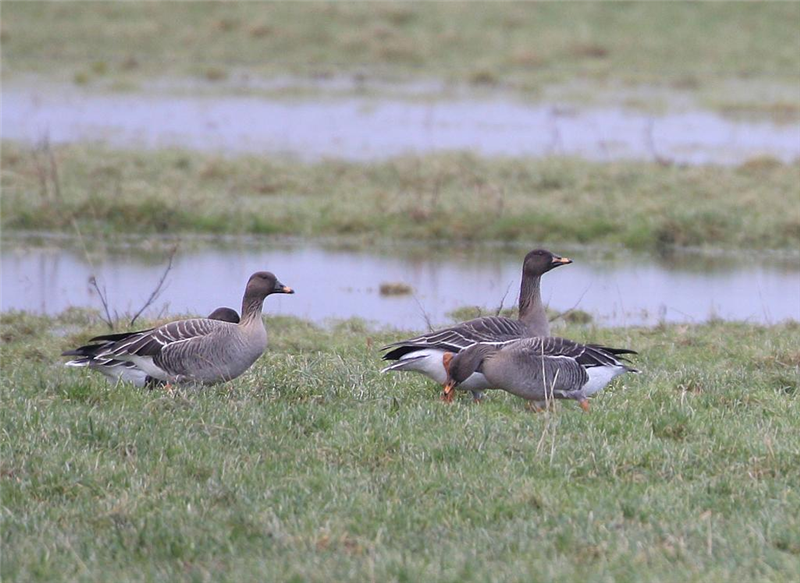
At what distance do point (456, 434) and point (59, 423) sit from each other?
2.31 meters

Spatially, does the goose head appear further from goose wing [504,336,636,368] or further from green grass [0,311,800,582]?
goose wing [504,336,636,368]

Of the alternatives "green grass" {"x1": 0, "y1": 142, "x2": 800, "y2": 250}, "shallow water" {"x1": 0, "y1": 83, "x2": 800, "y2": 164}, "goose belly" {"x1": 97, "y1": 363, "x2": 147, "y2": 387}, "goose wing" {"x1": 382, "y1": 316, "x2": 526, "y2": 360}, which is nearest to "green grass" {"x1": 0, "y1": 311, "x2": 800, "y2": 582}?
"goose belly" {"x1": 97, "y1": 363, "x2": 147, "y2": 387}

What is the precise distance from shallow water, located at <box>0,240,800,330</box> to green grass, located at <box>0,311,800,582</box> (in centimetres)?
427

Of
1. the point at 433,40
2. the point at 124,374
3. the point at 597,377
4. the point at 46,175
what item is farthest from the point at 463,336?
the point at 433,40

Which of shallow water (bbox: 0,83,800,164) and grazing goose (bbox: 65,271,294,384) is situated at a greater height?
shallow water (bbox: 0,83,800,164)

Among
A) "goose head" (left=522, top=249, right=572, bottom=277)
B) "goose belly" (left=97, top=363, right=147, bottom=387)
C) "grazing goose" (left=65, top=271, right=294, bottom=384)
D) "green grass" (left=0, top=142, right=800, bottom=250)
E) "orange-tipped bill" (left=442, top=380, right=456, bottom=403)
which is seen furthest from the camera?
"green grass" (left=0, top=142, right=800, bottom=250)

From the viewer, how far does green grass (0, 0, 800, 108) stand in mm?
40875

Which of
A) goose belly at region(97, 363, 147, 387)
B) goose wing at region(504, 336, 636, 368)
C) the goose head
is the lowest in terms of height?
goose belly at region(97, 363, 147, 387)

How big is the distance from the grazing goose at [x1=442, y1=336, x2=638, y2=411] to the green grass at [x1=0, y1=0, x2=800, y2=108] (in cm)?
3133

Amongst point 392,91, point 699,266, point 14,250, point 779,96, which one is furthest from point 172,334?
point 779,96

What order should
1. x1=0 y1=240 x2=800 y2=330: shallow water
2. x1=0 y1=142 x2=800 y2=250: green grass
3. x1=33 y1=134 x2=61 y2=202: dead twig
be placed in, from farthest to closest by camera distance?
1. x1=0 y1=142 x2=800 y2=250: green grass
2. x1=33 y1=134 x2=61 y2=202: dead twig
3. x1=0 y1=240 x2=800 y2=330: shallow water

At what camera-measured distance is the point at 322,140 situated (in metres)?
26.3

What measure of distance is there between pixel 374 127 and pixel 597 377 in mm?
21328

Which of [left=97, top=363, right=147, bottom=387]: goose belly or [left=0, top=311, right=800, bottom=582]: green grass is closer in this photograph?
[left=0, top=311, right=800, bottom=582]: green grass
